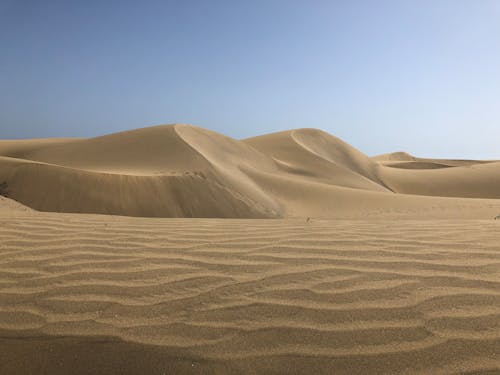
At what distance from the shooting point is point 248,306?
2176mm

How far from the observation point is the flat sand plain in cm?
177

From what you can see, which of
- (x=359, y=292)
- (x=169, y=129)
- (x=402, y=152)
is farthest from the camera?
(x=402, y=152)

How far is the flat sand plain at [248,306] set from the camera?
1.77 m

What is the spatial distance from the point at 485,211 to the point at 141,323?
13.4 m

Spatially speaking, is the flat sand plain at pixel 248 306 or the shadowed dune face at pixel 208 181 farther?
the shadowed dune face at pixel 208 181


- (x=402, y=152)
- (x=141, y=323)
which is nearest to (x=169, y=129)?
(x=141, y=323)

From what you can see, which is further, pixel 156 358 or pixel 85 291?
pixel 85 291

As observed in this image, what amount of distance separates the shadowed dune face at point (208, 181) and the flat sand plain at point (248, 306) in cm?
712

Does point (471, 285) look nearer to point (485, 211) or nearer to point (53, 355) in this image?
point (53, 355)

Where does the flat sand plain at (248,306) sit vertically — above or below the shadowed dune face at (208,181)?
below

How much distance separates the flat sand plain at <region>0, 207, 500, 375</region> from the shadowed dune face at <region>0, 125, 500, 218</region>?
23.4 ft

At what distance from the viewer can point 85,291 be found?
7.82 feet

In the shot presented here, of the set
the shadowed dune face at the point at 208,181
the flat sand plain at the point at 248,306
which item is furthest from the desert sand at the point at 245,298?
the shadowed dune face at the point at 208,181

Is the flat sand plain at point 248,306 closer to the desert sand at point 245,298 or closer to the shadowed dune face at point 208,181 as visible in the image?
the desert sand at point 245,298
